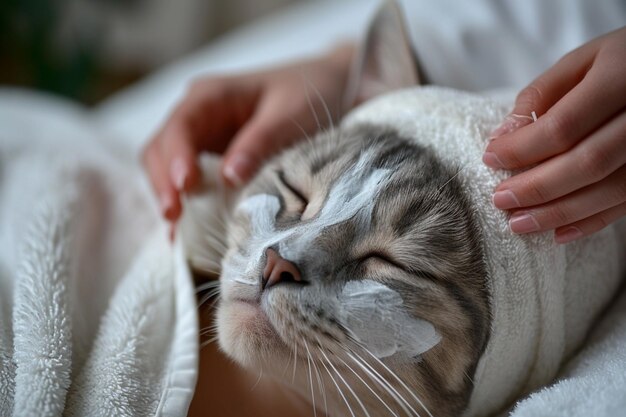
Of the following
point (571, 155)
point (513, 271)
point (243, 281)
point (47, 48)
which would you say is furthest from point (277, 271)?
point (47, 48)

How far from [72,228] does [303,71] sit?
0.71 m

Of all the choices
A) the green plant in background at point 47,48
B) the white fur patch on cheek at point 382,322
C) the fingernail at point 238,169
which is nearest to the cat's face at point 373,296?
the white fur patch on cheek at point 382,322

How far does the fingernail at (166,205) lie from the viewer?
3.96ft

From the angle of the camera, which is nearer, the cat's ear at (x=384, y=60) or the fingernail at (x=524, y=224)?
the fingernail at (x=524, y=224)

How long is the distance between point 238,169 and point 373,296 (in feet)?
1.60

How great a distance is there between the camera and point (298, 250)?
884 millimetres

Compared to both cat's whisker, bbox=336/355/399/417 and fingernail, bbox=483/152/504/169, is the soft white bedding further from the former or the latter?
fingernail, bbox=483/152/504/169

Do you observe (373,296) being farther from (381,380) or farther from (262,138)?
(262,138)

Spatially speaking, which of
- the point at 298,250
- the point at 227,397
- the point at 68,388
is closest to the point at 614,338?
the point at 298,250

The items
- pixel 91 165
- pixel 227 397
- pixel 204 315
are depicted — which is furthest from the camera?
pixel 91 165

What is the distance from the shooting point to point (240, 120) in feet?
4.99

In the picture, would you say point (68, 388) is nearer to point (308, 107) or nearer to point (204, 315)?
point (204, 315)

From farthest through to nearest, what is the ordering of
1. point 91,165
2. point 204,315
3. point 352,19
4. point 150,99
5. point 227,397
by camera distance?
point 352,19 < point 150,99 < point 91,165 < point 204,315 < point 227,397

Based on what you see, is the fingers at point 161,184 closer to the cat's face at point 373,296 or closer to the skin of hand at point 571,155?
the cat's face at point 373,296
